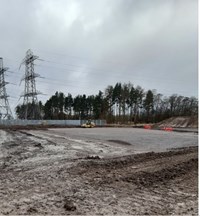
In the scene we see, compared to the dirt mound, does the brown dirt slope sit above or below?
below

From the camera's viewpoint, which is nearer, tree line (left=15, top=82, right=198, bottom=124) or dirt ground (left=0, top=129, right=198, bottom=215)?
dirt ground (left=0, top=129, right=198, bottom=215)

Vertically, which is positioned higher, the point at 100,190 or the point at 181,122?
the point at 181,122

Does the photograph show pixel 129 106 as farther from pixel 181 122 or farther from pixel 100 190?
pixel 100 190

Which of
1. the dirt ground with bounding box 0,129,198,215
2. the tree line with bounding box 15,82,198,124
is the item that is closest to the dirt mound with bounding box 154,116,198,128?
→ the tree line with bounding box 15,82,198,124

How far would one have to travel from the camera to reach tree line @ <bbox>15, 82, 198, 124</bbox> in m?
112

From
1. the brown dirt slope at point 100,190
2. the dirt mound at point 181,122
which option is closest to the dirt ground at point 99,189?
the brown dirt slope at point 100,190

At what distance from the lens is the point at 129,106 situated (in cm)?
12081

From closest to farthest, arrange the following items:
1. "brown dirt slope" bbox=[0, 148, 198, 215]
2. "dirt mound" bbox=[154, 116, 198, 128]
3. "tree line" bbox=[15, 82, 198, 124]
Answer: "brown dirt slope" bbox=[0, 148, 198, 215] → "dirt mound" bbox=[154, 116, 198, 128] → "tree line" bbox=[15, 82, 198, 124]

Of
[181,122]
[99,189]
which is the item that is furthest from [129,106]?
[99,189]

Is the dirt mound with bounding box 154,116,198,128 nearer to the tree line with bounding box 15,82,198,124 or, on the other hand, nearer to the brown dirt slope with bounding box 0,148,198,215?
the tree line with bounding box 15,82,198,124

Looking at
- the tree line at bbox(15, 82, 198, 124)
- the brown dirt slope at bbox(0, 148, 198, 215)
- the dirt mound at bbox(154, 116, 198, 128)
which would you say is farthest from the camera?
the tree line at bbox(15, 82, 198, 124)

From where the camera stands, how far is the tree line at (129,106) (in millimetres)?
112344

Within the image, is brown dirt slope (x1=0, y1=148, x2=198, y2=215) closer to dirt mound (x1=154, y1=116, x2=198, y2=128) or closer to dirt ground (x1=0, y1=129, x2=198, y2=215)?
dirt ground (x1=0, y1=129, x2=198, y2=215)

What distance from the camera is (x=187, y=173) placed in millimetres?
9836
